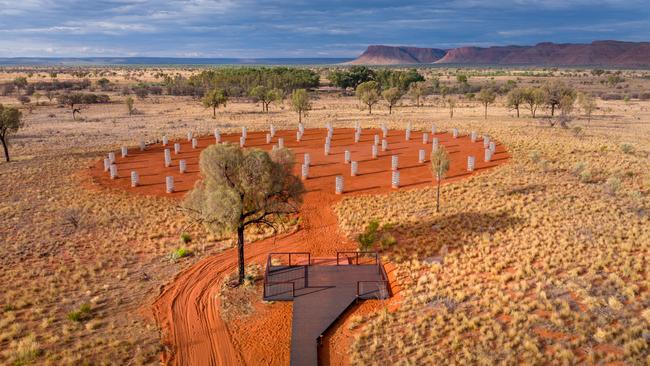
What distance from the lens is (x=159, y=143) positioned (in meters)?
41.5

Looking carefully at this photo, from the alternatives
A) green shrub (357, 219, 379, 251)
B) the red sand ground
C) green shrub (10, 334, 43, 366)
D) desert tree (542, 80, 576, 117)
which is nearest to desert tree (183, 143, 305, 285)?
the red sand ground

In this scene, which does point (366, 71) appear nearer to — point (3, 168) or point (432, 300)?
point (3, 168)

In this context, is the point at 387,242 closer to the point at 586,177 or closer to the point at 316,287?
the point at 316,287

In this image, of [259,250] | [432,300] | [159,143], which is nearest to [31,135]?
[159,143]

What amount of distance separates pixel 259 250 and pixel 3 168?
23430 mm

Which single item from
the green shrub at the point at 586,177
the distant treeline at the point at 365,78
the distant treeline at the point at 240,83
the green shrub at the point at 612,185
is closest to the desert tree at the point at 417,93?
the distant treeline at the point at 365,78

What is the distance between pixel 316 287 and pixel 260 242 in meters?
5.24

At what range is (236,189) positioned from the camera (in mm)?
15617

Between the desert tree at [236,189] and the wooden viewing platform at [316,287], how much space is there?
166 cm

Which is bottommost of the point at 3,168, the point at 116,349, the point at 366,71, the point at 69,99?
the point at 116,349

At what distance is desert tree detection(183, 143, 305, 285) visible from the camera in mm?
15047

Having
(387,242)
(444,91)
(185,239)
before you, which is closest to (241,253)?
(185,239)

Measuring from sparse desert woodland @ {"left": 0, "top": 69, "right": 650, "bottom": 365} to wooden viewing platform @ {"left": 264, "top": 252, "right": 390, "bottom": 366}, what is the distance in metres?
0.70

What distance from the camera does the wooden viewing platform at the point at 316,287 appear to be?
12758mm
